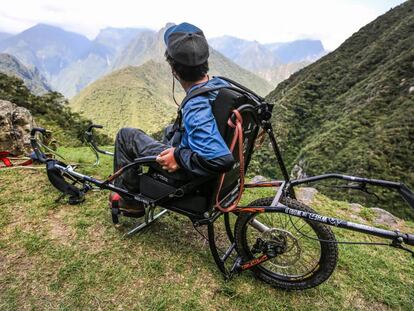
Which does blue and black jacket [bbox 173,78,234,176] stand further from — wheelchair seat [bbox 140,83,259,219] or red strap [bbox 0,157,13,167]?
red strap [bbox 0,157,13,167]

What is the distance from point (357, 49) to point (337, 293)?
104 meters

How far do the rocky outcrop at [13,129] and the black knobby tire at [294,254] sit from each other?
6.52 metres

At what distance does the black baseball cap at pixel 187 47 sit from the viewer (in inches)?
131

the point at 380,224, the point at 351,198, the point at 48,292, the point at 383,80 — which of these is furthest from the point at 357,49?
the point at 48,292

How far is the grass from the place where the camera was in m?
3.53

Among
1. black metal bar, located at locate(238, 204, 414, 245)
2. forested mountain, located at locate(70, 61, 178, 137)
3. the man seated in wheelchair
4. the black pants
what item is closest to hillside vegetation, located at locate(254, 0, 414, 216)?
black metal bar, located at locate(238, 204, 414, 245)

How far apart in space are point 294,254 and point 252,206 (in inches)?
35.5

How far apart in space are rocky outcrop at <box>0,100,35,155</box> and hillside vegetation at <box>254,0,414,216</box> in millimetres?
27684

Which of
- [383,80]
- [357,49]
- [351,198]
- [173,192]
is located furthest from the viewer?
[357,49]

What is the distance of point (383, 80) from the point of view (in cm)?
5922

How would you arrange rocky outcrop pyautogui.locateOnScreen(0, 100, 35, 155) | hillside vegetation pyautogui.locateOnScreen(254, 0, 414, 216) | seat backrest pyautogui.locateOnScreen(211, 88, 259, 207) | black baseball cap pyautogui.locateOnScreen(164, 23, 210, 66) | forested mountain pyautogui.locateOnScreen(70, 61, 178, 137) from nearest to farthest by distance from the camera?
seat backrest pyautogui.locateOnScreen(211, 88, 259, 207) → black baseball cap pyautogui.locateOnScreen(164, 23, 210, 66) → rocky outcrop pyautogui.locateOnScreen(0, 100, 35, 155) → hillside vegetation pyautogui.locateOnScreen(254, 0, 414, 216) → forested mountain pyautogui.locateOnScreen(70, 61, 178, 137)

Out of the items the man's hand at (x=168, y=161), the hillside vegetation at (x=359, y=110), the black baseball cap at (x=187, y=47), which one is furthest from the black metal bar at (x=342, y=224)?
the hillside vegetation at (x=359, y=110)

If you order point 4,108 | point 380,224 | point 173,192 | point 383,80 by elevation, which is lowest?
point 383,80

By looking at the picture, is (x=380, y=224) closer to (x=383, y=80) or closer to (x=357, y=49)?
(x=383, y=80)
